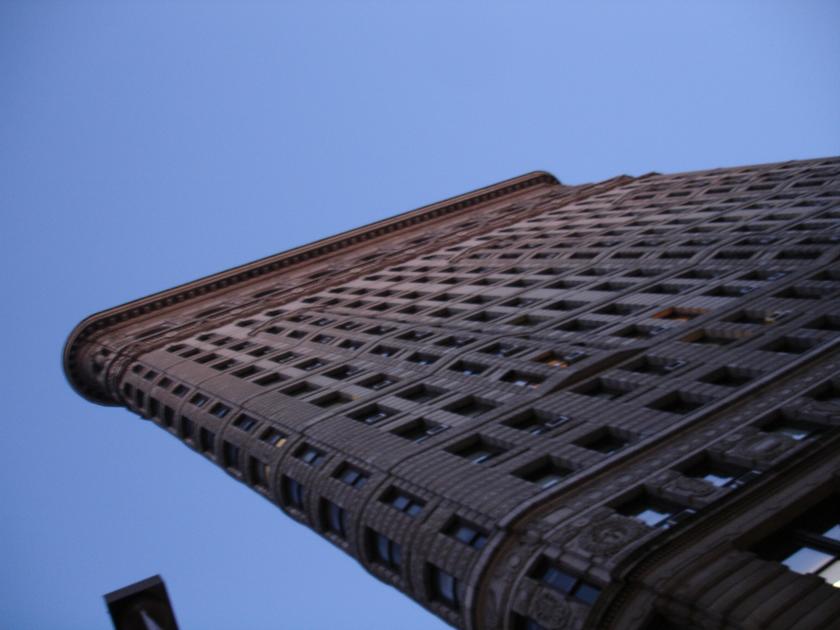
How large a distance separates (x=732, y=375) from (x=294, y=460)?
17.6m

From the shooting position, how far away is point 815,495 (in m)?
21.1

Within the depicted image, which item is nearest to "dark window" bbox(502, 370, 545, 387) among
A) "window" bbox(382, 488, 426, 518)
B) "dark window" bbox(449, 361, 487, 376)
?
"dark window" bbox(449, 361, 487, 376)

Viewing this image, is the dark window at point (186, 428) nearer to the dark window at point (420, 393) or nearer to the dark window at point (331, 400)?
the dark window at point (331, 400)

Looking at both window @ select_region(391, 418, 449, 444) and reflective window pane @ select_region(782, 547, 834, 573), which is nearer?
reflective window pane @ select_region(782, 547, 834, 573)

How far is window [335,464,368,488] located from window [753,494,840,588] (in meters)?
14.9

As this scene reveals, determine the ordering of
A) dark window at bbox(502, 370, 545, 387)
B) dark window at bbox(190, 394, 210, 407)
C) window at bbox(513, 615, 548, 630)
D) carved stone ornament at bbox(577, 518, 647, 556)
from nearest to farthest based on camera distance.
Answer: carved stone ornament at bbox(577, 518, 647, 556)
window at bbox(513, 615, 548, 630)
dark window at bbox(502, 370, 545, 387)
dark window at bbox(190, 394, 210, 407)

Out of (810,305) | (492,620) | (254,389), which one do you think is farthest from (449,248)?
(492,620)

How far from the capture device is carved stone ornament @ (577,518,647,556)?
21406 millimetres

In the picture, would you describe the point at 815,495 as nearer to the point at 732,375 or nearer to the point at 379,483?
the point at 732,375

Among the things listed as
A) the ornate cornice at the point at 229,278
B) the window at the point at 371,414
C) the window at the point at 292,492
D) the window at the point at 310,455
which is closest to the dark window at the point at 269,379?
the window at the point at 371,414

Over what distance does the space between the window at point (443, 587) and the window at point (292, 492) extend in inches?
422

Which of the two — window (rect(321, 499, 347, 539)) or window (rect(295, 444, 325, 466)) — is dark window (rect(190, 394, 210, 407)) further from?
window (rect(321, 499, 347, 539))

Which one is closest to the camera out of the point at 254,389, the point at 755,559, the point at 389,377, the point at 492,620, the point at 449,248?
the point at 755,559

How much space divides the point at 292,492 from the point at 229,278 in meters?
47.3
